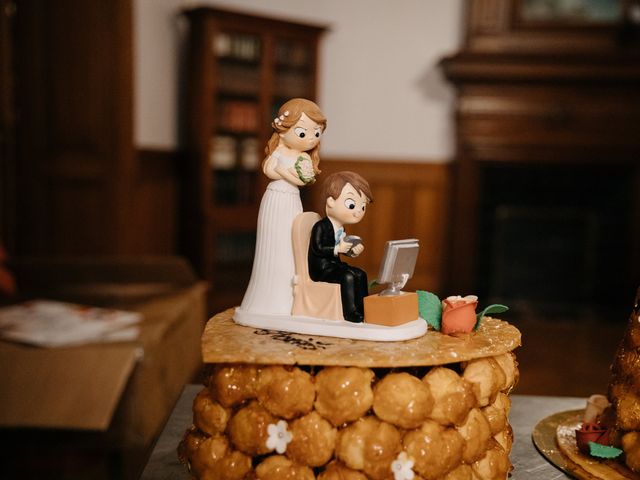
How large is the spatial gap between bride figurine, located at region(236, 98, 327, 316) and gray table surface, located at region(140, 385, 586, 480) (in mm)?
321

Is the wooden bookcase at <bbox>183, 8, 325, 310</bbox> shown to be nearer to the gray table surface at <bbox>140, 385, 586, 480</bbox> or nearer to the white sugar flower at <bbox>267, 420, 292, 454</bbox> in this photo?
the gray table surface at <bbox>140, 385, 586, 480</bbox>

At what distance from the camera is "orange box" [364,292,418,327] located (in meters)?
1.03

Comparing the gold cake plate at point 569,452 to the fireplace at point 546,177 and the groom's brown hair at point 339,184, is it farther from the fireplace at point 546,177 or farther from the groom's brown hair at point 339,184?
the fireplace at point 546,177

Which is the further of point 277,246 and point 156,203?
point 156,203

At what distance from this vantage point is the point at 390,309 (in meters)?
1.03

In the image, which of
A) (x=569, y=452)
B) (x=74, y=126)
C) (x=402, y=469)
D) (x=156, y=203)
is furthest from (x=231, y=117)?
(x=402, y=469)

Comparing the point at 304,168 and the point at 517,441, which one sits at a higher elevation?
the point at 304,168

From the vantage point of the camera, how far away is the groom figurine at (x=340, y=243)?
1062 millimetres

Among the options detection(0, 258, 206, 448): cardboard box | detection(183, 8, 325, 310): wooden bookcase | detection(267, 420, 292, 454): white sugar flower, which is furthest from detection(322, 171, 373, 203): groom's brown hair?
detection(183, 8, 325, 310): wooden bookcase

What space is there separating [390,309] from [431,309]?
128 millimetres

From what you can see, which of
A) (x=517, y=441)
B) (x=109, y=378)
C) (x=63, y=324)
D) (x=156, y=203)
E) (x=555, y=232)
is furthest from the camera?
(x=555, y=232)

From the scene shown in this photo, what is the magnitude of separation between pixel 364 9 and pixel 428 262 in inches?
83.6

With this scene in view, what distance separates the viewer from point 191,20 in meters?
4.84

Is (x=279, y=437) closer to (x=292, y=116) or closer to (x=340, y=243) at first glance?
(x=340, y=243)
